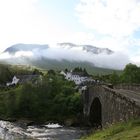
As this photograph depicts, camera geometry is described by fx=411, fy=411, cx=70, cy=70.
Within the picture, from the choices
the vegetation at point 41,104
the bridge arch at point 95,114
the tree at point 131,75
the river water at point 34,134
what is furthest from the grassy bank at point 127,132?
the tree at point 131,75

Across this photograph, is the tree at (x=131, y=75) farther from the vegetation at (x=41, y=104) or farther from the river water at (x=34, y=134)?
the river water at (x=34, y=134)

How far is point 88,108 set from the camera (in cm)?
12519

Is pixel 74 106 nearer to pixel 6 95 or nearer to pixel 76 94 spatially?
pixel 76 94

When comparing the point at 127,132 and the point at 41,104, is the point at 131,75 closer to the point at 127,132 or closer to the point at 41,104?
the point at 41,104

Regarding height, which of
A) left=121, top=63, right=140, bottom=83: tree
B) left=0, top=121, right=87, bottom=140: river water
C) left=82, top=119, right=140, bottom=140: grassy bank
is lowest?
left=0, top=121, right=87, bottom=140: river water

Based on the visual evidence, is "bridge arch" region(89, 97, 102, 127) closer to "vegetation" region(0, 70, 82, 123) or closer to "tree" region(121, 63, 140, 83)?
"vegetation" region(0, 70, 82, 123)

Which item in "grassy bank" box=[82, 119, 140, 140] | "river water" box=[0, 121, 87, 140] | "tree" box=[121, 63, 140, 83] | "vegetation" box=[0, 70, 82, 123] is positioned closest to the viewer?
"grassy bank" box=[82, 119, 140, 140]

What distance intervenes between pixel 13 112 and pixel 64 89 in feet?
86.9

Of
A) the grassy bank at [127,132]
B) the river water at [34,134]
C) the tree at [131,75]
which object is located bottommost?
the river water at [34,134]

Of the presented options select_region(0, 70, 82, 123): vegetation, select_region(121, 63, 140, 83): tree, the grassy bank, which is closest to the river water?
the grassy bank

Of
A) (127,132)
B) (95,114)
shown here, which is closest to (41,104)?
(95,114)

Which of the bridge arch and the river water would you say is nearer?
the river water

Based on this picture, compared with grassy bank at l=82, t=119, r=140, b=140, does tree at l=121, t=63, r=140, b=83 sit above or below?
above

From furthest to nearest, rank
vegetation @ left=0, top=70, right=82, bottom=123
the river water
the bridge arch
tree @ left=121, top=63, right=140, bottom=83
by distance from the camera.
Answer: tree @ left=121, top=63, right=140, bottom=83, vegetation @ left=0, top=70, right=82, bottom=123, the bridge arch, the river water
